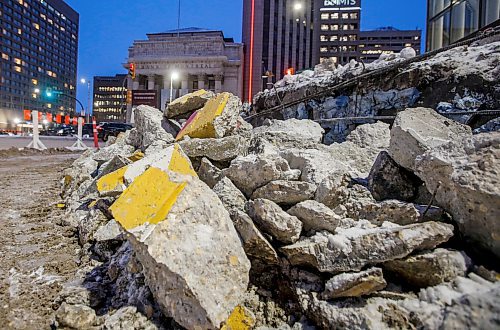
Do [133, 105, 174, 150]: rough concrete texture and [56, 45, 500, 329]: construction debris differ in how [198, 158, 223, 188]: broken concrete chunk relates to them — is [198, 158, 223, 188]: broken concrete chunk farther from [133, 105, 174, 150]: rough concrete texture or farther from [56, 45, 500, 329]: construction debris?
[133, 105, 174, 150]: rough concrete texture

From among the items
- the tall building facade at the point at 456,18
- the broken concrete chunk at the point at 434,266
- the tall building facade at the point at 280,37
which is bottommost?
the broken concrete chunk at the point at 434,266

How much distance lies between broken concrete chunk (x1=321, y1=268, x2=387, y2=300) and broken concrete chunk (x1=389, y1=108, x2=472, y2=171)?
3.19 feet

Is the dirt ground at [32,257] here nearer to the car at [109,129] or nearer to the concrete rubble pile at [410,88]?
the concrete rubble pile at [410,88]

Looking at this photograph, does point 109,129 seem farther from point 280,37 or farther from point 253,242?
point 280,37

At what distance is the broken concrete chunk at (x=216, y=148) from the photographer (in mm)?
3475

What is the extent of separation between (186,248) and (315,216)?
0.93 m

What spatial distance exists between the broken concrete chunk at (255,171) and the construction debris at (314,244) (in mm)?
12

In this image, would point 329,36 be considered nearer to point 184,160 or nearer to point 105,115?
point 105,115

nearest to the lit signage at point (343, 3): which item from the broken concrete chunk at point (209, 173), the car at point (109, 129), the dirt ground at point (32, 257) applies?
the car at point (109, 129)

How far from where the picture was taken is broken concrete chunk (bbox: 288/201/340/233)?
7.43 ft

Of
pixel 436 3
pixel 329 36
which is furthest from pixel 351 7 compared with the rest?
pixel 436 3

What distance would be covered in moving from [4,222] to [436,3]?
53.4 feet

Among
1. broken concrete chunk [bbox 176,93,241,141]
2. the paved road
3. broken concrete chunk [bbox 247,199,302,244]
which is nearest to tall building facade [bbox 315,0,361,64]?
the paved road

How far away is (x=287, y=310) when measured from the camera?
2098 millimetres
